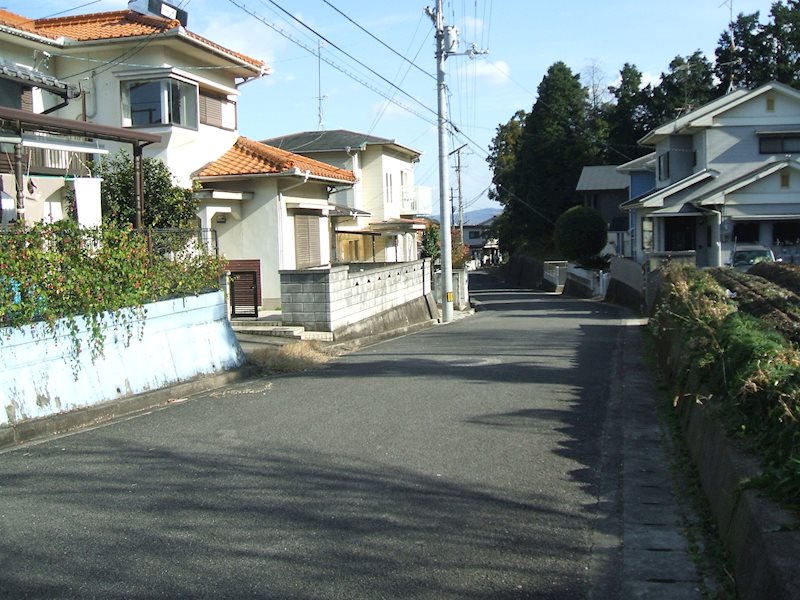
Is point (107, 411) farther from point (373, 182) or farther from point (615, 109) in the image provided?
point (615, 109)

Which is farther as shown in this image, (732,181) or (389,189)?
(389,189)

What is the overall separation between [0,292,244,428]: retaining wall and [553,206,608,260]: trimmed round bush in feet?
134

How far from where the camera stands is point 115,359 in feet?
33.6

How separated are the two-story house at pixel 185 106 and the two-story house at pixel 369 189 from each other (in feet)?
44.1

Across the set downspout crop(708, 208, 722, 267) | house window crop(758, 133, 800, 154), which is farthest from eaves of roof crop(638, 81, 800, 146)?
downspout crop(708, 208, 722, 267)

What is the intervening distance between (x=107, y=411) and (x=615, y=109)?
56052mm

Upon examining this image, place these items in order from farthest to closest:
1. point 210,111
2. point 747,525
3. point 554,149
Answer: point 554,149, point 210,111, point 747,525

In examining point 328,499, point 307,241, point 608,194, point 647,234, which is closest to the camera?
point 328,499

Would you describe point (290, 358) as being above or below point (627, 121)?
below

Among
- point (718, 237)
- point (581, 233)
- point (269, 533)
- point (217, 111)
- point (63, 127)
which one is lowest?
point (269, 533)

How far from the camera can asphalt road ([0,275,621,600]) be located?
15.6 feet

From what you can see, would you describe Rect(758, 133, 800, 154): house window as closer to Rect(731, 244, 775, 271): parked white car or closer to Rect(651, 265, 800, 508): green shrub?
Rect(731, 244, 775, 271): parked white car

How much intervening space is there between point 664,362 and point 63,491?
8.68m

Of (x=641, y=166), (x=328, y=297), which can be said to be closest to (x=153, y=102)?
(x=328, y=297)
